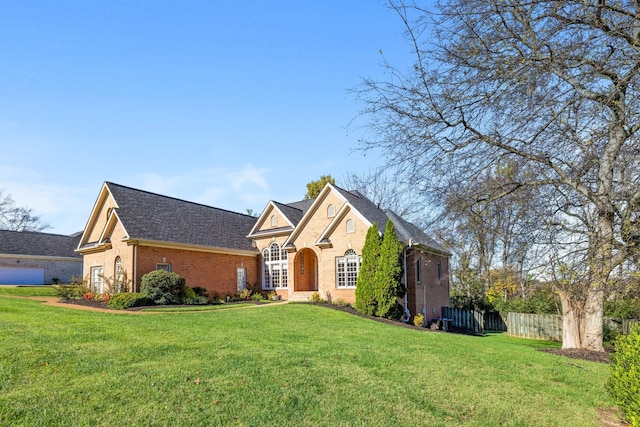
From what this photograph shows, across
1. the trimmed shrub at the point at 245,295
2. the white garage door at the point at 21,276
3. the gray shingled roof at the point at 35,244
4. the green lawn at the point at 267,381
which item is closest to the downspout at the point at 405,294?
the green lawn at the point at 267,381

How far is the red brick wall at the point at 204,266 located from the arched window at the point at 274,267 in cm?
76

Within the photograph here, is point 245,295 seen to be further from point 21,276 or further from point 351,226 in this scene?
point 21,276

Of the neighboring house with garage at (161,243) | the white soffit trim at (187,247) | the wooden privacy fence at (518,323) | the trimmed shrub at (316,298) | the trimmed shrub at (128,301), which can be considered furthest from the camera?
the trimmed shrub at (316,298)

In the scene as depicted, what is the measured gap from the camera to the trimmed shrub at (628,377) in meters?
5.22

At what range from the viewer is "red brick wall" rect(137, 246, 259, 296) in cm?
2270

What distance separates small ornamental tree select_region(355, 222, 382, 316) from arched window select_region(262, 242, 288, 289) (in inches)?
316

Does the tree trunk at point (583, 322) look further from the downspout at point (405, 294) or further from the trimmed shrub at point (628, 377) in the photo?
the trimmed shrub at point (628, 377)

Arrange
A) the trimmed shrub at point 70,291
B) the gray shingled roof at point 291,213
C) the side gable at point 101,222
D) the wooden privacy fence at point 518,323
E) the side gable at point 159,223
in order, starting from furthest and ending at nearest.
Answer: the gray shingled roof at point 291,213, the side gable at point 101,222, the trimmed shrub at point 70,291, the side gable at point 159,223, the wooden privacy fence at point 518,323

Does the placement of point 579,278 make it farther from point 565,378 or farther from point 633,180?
point 565,378

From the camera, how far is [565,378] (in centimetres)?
915

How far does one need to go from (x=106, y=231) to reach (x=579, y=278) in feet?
78.1

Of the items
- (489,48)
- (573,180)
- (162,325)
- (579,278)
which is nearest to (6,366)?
(162,325)

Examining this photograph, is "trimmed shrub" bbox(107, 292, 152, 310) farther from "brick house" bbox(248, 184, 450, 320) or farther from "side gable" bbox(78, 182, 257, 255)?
"brick house" bbox(248, 184, 450, 320)

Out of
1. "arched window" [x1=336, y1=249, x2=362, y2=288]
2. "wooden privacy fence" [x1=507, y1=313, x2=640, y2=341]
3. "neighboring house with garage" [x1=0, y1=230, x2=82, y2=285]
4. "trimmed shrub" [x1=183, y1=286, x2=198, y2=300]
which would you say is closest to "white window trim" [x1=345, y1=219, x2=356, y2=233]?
"arched window" [x1=336, y1=249, x2=362, y2=288]
